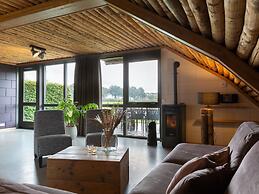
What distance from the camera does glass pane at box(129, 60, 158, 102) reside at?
6.57 m

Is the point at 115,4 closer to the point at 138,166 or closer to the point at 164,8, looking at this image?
the point at 164,8

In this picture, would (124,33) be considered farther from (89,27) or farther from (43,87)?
(43,87)

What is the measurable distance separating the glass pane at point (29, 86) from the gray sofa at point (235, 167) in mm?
7274

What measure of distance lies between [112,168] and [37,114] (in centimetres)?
231

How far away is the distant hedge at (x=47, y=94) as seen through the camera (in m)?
8.21

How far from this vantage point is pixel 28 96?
8969 millimetres

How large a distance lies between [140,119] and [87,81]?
6.94ft

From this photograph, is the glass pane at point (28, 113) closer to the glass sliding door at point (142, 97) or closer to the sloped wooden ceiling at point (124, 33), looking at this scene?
the sloped wooden ceiling at point (124, 33)

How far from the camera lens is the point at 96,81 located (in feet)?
23.7

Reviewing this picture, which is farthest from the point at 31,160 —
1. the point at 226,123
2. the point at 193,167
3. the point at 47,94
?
the point at 47,94

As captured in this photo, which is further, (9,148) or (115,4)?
(9,148)

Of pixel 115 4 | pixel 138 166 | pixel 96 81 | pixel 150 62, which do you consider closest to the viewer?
pixel 115 4

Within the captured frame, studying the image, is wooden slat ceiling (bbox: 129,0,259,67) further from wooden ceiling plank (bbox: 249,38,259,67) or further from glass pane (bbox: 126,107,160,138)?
glass pane (bbox: 126,107,160,138)

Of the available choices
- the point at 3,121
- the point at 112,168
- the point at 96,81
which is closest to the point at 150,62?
the point at 96,81
